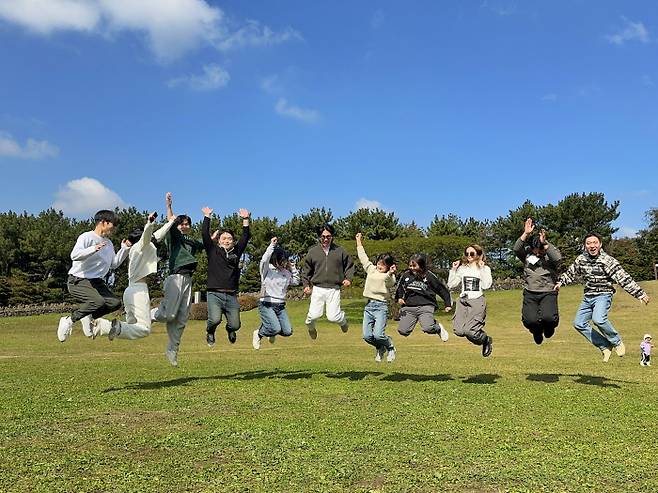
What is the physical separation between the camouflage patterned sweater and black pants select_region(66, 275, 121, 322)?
27.7ft

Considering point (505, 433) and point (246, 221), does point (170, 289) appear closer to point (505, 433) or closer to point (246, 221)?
point (246, 221)

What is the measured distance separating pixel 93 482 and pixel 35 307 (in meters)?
54.8

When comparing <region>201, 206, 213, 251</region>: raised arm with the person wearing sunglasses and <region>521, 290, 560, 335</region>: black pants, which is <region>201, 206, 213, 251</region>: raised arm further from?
<region>521, 290, 560, 335</region>: black pants

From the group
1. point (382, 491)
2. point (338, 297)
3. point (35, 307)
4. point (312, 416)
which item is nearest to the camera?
point (382, 491)

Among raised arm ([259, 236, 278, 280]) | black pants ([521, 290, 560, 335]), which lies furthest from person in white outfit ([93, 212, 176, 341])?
black pants ([521, 290, 560, 335])

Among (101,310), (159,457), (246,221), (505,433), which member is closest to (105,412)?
(101,310)

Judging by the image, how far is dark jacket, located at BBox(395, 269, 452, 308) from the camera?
11781mm

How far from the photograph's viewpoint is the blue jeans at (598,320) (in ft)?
35.3

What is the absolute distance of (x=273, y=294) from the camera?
12.0 metres

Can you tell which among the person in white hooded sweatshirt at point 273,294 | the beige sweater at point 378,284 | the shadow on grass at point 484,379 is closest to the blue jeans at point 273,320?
the person in white hooded sweatshirt at point 273,294

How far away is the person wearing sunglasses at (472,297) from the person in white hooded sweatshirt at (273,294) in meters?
3.41

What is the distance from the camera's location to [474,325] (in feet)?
36.1

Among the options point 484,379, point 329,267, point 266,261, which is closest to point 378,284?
point 329,267

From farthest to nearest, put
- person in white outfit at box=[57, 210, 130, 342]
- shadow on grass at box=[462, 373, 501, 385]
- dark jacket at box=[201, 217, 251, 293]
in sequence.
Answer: shadow on grass at box=[462, 373, 501, 385] < dark jacket at box=[201, 217, 251, 293] < person in white outfit at box=[57, 210, 130, 342]
